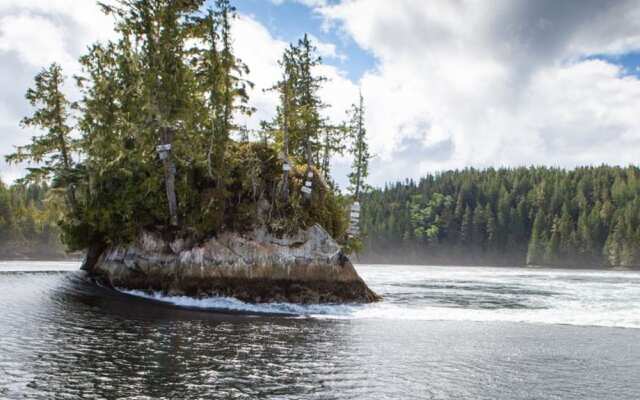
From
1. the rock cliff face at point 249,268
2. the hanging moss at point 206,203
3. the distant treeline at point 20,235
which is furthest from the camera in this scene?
the distant treeline at point 20,235

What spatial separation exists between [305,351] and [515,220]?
153407mm

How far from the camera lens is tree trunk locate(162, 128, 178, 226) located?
28031 mm

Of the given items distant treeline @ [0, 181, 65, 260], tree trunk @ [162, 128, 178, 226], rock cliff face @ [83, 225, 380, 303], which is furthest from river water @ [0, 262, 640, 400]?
distant treeline @ [0, 181, 65, 260]

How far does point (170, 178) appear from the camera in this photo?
2823 cm

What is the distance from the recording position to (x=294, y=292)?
87.3 ft

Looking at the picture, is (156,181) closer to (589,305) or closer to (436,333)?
(436,333)

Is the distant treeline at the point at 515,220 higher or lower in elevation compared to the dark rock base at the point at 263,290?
higher

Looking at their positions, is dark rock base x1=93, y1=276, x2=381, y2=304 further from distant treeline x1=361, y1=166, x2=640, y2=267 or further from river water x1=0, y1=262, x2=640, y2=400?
distant treeline x1=361, y1=166, x2=640, y2=267

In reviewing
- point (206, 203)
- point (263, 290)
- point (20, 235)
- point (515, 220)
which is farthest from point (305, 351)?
point (515, 220)

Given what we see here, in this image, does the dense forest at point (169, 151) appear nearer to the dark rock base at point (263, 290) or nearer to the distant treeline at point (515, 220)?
the dark rock base at point (263, 290)

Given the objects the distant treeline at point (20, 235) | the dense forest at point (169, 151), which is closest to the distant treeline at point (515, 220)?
the distant treeline at point (20, 235)

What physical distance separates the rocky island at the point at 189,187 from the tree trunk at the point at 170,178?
0.19 feet

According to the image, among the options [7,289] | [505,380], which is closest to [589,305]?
[505,380]

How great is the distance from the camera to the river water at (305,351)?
10336 mm
